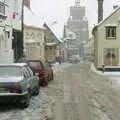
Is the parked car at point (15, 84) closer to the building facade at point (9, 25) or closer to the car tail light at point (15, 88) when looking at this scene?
the car tail light at point (15, 88)

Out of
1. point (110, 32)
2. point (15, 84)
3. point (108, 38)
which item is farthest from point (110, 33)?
point (15, 84)

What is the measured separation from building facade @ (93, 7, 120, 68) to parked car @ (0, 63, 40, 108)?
135ft

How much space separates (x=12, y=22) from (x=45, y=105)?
24.5 metres

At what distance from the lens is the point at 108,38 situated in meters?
59.3

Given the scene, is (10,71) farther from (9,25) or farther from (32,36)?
(32,36)

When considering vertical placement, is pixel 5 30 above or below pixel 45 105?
above

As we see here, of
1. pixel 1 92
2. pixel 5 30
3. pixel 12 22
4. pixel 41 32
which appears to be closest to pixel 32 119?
pixel 1 92

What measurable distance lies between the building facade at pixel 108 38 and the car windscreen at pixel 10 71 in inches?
1627

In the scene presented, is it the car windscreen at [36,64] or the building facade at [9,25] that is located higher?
the building facade at [9,25]

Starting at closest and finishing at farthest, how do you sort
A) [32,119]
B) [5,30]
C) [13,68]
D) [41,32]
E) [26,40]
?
[32,119], [13,68], [5,30], [26,40], [41,32]

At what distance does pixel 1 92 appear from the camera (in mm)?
16641

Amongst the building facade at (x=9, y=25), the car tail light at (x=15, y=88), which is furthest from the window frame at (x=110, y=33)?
the car tail light at (x=15, y=88)

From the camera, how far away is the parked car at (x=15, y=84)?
54.5ft

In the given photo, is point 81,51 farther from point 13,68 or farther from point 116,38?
point 13,68
